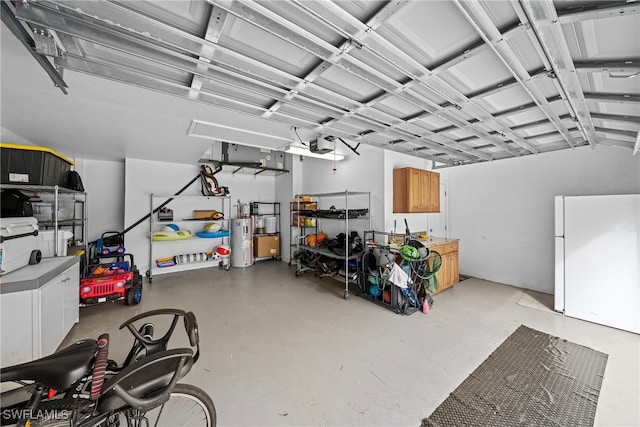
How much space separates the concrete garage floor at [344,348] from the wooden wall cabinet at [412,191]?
1.66m

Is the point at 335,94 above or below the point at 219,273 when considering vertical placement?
above

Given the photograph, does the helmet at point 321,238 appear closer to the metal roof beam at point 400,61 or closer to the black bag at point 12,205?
the metal roof beam at point 400,61

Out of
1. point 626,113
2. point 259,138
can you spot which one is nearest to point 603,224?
point 626,113

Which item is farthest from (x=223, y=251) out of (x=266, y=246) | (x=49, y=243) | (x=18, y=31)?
(x=18, y=31)

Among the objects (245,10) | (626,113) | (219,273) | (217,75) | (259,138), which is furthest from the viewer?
(219,273)

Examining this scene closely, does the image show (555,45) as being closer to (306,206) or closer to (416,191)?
(416,191)

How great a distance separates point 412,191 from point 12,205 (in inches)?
220

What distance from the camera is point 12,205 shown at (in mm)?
2701

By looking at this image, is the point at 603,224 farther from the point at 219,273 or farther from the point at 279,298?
the point at 219,273

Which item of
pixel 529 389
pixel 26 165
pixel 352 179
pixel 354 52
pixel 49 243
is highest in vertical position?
pixel 354 52

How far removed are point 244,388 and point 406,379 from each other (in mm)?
1416

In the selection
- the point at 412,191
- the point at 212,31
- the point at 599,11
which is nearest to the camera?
the point at 599,11

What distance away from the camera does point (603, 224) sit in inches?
118

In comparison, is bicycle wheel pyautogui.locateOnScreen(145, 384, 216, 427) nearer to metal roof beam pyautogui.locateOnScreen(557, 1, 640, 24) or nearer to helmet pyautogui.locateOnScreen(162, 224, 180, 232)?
metal roof beam pyautogui.locateOnScreen(557, 1, 640, 24)
